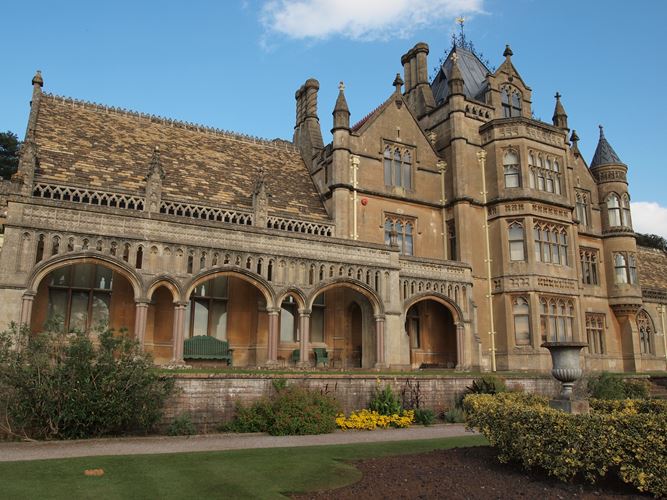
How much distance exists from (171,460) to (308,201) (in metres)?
18.7

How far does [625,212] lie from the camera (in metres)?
35.1

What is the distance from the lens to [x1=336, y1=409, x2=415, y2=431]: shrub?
1583 cm

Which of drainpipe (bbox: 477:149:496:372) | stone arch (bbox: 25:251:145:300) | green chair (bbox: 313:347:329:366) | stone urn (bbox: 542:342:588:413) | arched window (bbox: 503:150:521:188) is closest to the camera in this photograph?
stone urn (bbox: 542:342:588:413)

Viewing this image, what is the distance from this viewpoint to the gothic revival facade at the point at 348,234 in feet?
64.1

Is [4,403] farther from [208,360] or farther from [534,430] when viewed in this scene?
[534,430]

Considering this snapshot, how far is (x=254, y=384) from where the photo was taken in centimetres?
1532

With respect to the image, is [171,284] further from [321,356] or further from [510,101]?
[510,101]

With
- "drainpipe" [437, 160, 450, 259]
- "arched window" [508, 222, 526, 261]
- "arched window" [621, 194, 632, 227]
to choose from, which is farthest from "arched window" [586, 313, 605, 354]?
"drainpipe" [437, 160, 450, 259]

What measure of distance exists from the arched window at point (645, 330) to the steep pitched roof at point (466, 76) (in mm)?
17012

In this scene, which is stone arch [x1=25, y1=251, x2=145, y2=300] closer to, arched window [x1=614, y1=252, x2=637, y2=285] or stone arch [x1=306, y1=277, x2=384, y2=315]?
stone arch [x1=306, y1=277, x2=384, y2=315]

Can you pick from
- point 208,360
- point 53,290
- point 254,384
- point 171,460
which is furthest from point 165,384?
point 53,290

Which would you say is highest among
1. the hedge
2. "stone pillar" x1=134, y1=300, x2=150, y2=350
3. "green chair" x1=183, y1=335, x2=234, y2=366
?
"stone pillar" x1=134, y1=300, x2=150, y2=350

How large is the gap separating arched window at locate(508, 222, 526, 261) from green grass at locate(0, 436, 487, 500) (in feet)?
63.3

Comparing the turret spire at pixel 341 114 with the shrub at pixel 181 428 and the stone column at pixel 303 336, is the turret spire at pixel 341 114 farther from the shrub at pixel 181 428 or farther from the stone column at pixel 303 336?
the shrub at pixel 181 428
